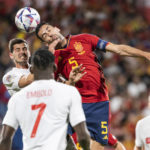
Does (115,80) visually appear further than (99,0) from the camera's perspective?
No

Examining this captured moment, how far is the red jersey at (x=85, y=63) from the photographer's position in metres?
5.88

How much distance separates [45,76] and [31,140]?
581 millimetres

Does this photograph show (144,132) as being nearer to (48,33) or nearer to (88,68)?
(88,68)

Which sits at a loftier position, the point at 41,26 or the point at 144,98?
the point at 41,26

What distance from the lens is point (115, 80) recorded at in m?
11.8

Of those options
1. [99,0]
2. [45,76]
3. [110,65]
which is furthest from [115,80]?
[45,76]

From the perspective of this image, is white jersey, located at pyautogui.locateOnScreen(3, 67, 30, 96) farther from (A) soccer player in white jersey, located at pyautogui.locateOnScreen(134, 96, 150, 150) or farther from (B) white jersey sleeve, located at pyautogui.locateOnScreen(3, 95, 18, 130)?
(B) white jersey sleeve, located at pyautogui.locateOnScreen(3, 95, 18, 130)

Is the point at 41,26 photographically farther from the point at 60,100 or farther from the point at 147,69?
the point at 147,69

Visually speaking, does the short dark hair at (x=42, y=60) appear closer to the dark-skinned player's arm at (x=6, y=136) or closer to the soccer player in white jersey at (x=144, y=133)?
the dark-skinned player's arm at (x=6, y=136)

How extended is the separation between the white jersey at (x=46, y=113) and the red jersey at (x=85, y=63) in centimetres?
223

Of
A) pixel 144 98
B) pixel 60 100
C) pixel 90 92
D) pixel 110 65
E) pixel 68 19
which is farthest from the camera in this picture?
pixel 68 19

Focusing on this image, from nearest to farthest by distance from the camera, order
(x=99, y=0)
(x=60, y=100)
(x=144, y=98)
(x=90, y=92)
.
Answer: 1. (x=60, y=100)
2. (x=90, y=92)
3. (x=144, y=98)
4. (x=99, y=0)

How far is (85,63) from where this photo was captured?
19.4ft

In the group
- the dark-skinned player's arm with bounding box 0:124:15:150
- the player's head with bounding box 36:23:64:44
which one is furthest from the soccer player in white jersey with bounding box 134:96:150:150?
the player's head with bounding box 36:23:64:44
